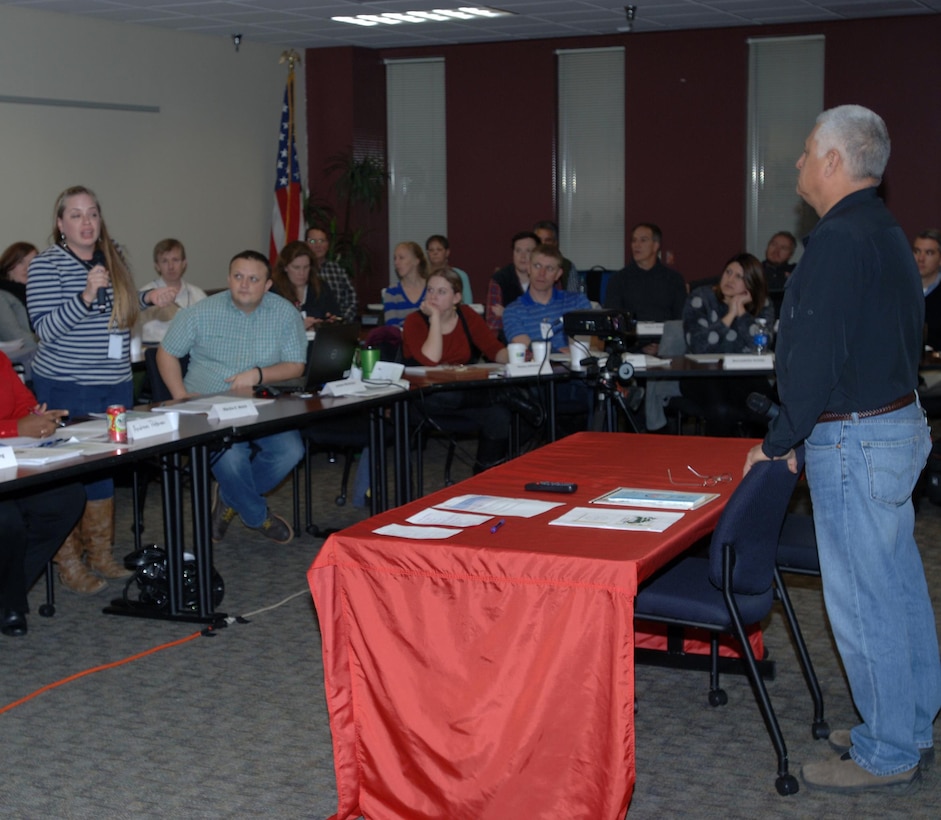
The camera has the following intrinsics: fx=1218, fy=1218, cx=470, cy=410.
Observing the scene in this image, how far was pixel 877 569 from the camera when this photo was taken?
8.98ft

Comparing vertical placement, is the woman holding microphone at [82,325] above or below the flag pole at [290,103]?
below

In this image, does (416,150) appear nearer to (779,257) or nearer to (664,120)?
(664,120)

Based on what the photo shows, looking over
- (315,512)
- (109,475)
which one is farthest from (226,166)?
(109,475)

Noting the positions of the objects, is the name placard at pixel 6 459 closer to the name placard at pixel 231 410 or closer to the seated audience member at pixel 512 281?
the name placard at pixel 231 410

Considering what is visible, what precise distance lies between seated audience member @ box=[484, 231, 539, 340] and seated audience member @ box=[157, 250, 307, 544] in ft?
9.53

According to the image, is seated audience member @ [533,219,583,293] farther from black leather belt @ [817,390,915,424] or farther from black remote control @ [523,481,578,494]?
black leather belt @ [817,390,915,424]

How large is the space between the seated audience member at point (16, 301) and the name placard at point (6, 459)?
2928 mm

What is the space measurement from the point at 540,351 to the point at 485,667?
136 inches

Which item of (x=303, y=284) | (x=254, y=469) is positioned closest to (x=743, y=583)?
(x=254, y=469)

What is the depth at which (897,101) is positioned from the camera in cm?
1009

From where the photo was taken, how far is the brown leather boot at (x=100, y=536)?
4.80 metres

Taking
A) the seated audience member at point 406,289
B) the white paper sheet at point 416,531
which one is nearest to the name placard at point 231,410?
the white paper sheet at point 416,531

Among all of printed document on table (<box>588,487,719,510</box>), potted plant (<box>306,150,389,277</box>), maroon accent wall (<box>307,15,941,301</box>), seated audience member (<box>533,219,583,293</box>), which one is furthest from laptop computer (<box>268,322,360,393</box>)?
maroon accent wall (<box>307,15,941,301</box>)

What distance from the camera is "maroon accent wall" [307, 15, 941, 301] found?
1010 cm
